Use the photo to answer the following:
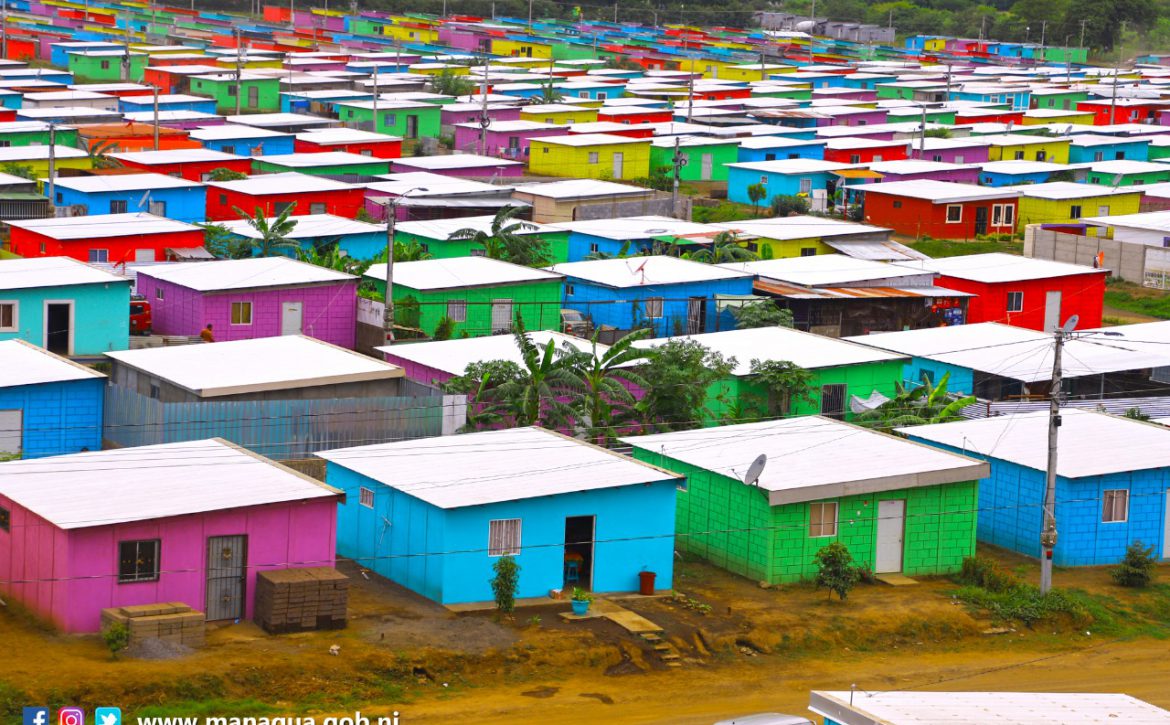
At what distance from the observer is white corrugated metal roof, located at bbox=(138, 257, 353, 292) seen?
40.0 meters

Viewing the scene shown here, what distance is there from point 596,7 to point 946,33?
3107 cm

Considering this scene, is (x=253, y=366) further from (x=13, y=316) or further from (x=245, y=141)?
(x=245, y=141)

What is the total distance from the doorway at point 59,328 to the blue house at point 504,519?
1119 cm

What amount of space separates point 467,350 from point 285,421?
5.53 meters

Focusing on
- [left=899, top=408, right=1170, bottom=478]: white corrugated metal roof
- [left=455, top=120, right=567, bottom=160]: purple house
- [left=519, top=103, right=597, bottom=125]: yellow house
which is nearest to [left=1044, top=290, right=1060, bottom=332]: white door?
[left=899, top=408, right=1170, bottom=478]: white corrugated metal roof

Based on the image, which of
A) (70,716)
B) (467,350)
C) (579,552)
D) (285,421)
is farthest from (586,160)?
(70,716)

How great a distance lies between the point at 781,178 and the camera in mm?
68000

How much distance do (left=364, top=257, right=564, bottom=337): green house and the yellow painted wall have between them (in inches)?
1252

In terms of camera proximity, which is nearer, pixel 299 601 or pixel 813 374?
pixel 299 601

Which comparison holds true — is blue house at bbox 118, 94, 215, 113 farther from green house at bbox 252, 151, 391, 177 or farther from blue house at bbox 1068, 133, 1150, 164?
blue house at bbox 1068, 133, 1150, 164

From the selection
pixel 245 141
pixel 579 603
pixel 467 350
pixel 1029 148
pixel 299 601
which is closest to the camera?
pixel 299 601

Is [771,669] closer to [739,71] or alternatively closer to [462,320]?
[462,320]

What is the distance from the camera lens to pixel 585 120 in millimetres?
90188

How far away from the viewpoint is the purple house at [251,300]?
39.8m
